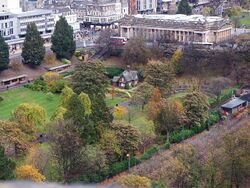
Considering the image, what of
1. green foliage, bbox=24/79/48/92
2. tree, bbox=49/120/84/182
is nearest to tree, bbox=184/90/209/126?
tree, bbox=49/120/84/182

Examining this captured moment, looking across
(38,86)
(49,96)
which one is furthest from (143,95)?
(38,86)

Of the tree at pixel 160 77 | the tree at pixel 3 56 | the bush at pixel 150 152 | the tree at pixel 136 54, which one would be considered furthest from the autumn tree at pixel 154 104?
the tree at pixel 3 56

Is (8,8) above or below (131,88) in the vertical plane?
above

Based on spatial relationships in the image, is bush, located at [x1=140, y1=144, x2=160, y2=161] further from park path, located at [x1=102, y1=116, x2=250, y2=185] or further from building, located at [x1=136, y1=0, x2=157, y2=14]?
building, located at [x1=136, y1=0, x2=157, y2=14]

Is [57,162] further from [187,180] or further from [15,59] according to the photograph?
[15,59]

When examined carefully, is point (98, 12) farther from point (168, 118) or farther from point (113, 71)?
point (168, 118)

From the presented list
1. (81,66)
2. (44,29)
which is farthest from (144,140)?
(44,29)

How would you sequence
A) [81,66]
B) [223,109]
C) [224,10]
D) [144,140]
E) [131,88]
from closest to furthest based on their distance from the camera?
1. [144,140]
2. [223,109]
3. [81,66]
4. [131,88]
5. [224,10]
